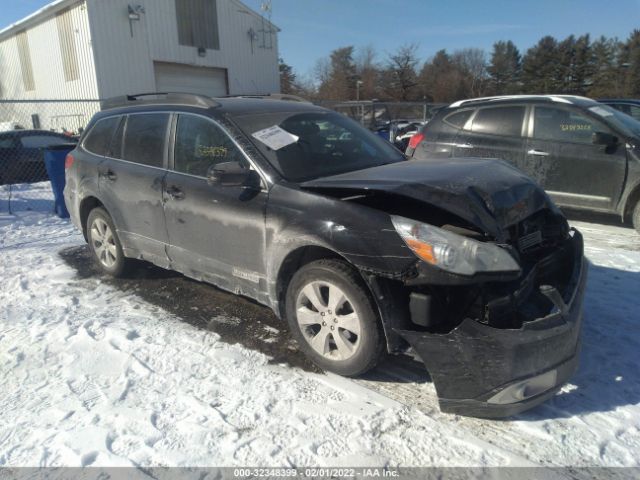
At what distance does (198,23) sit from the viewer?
71.1 feet

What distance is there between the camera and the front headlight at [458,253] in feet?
7.98

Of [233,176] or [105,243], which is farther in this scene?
[105,243]

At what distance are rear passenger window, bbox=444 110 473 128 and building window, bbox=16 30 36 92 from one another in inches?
934

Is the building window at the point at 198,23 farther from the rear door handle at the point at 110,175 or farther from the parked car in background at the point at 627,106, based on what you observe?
the rear door handle at the point at 110,175

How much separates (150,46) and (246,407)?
20704 mm

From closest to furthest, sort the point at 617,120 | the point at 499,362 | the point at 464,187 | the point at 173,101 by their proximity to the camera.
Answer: the point at 499,362 < the point at 464,187 < the point at 173,101 < the point at 617,120

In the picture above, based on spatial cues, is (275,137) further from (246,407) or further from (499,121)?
(499,121)

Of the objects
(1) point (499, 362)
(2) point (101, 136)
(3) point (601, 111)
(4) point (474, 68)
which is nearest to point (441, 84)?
(4) point (474, 68)

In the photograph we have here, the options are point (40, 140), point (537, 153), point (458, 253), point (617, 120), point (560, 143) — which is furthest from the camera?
point (40, 140)

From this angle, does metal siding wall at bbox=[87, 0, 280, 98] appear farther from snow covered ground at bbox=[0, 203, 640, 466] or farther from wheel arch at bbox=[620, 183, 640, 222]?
wheel arch at bbox=[620, 183, 640, 222]

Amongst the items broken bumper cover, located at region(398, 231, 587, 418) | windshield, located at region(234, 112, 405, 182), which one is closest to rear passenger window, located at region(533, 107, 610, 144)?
windshield, located at region(234, 112, 405, 182)

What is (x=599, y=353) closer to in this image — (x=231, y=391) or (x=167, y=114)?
(x=231, y=391)

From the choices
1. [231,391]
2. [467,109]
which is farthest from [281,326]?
[467,109]

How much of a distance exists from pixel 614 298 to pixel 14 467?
440cm
